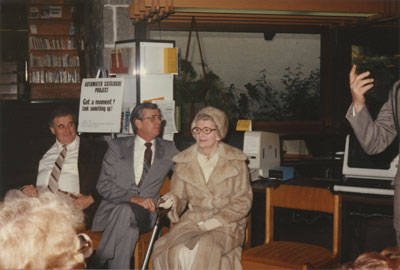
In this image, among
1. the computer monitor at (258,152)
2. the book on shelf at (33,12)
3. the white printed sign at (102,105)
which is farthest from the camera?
the book on shelf at (33,12)

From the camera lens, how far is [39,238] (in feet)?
4.32

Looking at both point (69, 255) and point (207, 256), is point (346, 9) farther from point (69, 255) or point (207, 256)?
point (69, 255)

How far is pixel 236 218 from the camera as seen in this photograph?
3.57 meters

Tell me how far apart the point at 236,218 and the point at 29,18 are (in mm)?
8448

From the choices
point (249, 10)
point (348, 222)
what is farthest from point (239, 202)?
point (249, 10)

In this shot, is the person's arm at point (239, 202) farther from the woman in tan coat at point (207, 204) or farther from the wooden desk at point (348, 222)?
the wooden desk at point (348, 222)

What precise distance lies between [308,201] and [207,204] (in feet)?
2.17

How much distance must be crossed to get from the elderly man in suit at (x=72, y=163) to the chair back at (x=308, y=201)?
1298 mm

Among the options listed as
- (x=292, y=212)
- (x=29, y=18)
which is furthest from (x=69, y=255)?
(x=29, y=18)

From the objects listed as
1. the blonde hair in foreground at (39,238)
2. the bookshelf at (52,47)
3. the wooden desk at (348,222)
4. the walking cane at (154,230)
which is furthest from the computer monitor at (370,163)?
the bookshelf at (52,47)

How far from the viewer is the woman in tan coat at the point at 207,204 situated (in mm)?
3451

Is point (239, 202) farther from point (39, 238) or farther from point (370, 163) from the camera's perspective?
point (39, 238)

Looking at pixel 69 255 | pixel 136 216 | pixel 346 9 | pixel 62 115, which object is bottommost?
pixel 136 216

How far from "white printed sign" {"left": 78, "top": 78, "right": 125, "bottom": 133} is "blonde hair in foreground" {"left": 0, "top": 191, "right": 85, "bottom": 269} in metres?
3.16
